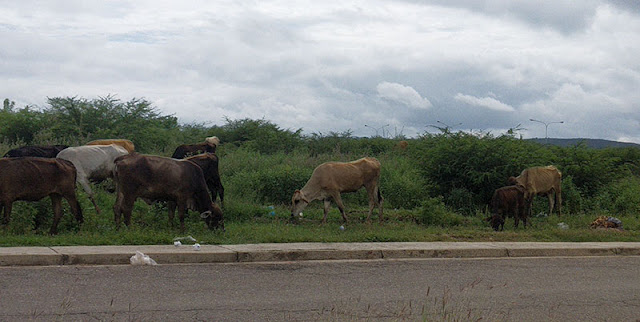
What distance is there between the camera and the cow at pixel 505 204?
16.9 metres

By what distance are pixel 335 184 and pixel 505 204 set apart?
395 cm

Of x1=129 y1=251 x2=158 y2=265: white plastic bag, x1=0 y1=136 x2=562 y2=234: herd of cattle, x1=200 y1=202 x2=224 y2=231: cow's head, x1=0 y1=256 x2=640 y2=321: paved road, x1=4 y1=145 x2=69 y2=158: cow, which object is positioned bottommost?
x1=0 y1=256 x2=640 y2=321: paved road

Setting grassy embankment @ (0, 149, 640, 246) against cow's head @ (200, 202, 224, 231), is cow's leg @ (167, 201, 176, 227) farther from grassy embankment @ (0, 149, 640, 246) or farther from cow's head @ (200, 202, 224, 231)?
cow's head @ (200, 202, 224, 231)

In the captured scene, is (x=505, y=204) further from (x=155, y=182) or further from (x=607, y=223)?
(x=155, y=182)

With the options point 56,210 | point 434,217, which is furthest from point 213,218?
point 434,217

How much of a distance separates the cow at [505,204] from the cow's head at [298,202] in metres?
4.36

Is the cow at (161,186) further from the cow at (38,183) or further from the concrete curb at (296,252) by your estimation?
the concrete curb at (296,252)

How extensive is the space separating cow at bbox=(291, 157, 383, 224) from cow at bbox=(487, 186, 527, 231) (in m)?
2.69

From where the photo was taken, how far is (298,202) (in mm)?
16844

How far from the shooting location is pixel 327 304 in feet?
28.5

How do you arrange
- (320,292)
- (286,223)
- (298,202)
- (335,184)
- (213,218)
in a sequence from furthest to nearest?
(335,184)
(298,202)
(286,223)
(213,218)
(320,292)

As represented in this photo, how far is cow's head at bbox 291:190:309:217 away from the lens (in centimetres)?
1678

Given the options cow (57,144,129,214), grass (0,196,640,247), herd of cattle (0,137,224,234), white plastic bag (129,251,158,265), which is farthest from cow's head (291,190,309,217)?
white plastic bag (129,251,158,265)

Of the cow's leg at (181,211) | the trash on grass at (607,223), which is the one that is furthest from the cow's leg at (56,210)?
the trash on grass at (607,223)
